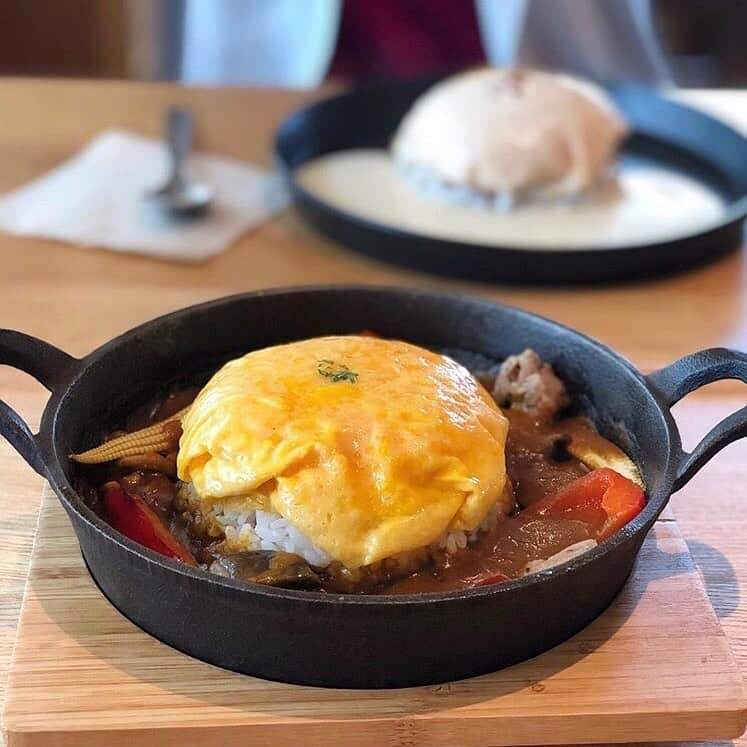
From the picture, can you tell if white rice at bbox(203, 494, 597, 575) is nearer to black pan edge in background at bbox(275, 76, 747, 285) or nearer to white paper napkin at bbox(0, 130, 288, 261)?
black pan edge in background at bbox(275, 76, 747, 285)

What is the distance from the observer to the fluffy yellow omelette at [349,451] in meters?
1.12

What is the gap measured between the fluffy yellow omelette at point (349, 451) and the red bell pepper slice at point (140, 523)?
0.19ft

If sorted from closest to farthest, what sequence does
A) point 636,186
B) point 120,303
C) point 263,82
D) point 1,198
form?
point 120,303, point 1,198, point 636,186, point 263,82

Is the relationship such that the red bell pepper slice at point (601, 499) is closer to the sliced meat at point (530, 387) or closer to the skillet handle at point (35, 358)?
the sliced meat at point (530, 387)

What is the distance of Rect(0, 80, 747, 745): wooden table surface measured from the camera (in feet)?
4.77

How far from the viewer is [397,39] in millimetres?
3332

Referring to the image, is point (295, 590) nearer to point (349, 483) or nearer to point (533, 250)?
point (349, 483)

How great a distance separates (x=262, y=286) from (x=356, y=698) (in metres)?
1.26

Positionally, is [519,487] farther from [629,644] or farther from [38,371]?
[38,371]

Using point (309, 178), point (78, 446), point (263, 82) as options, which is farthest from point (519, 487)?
point (263, 82)

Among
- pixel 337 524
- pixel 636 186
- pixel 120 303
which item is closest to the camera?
pixel 337 524

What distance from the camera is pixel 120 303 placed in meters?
2.11

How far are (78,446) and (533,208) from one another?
1.48 meters

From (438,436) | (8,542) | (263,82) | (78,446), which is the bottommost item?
(263,82)
